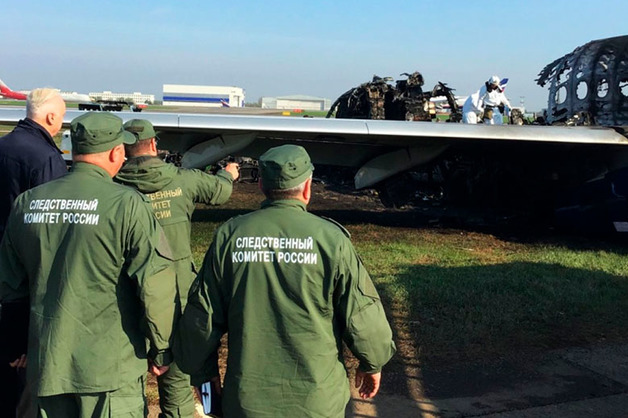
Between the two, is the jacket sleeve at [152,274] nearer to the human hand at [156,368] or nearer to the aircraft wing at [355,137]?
the human hand at [156,368]

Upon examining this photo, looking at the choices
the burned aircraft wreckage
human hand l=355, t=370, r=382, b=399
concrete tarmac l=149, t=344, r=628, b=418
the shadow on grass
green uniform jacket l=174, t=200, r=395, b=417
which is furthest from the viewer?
the burned aircraft wreckage

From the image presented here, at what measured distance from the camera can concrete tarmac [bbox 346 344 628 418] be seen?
4488 millimetres

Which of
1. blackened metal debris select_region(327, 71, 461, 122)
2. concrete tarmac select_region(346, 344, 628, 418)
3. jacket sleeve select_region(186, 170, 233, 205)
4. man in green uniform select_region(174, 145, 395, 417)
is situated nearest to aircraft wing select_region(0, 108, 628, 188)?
blackened metal debris select_region(327, 71, 461, 122)

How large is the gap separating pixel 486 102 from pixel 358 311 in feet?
35.6

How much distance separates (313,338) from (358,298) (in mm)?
251

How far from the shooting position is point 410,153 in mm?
10938

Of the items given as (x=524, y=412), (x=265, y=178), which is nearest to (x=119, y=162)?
(x=265, y=178)

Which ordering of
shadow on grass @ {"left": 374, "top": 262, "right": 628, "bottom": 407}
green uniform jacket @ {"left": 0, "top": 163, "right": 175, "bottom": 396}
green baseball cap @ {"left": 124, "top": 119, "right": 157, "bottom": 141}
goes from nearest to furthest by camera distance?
green uniform jacket @ {"left": 0, "top": 163, "right": 175, "bottom": 396}, green baseball cap @ {"left": 124, "top": 119, "right": 157, "bottom": 141}, shadow on grass @ {"left": 374, "top": 262, "right": 628, "bottom": 407}

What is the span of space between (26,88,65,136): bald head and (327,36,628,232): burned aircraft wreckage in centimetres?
791

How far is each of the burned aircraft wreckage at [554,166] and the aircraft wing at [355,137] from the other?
0.70 feet

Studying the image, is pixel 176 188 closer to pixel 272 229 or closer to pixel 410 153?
pixel 272 229

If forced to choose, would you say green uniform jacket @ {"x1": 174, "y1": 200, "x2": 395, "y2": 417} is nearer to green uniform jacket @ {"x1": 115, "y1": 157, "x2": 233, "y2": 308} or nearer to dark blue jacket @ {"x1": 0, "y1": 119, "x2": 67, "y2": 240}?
green uniform jacket @ {"x1": 115, "y1": 157, "x2": 233, "y2": 308}

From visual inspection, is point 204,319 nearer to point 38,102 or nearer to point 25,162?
point 25,162

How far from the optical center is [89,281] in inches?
108
